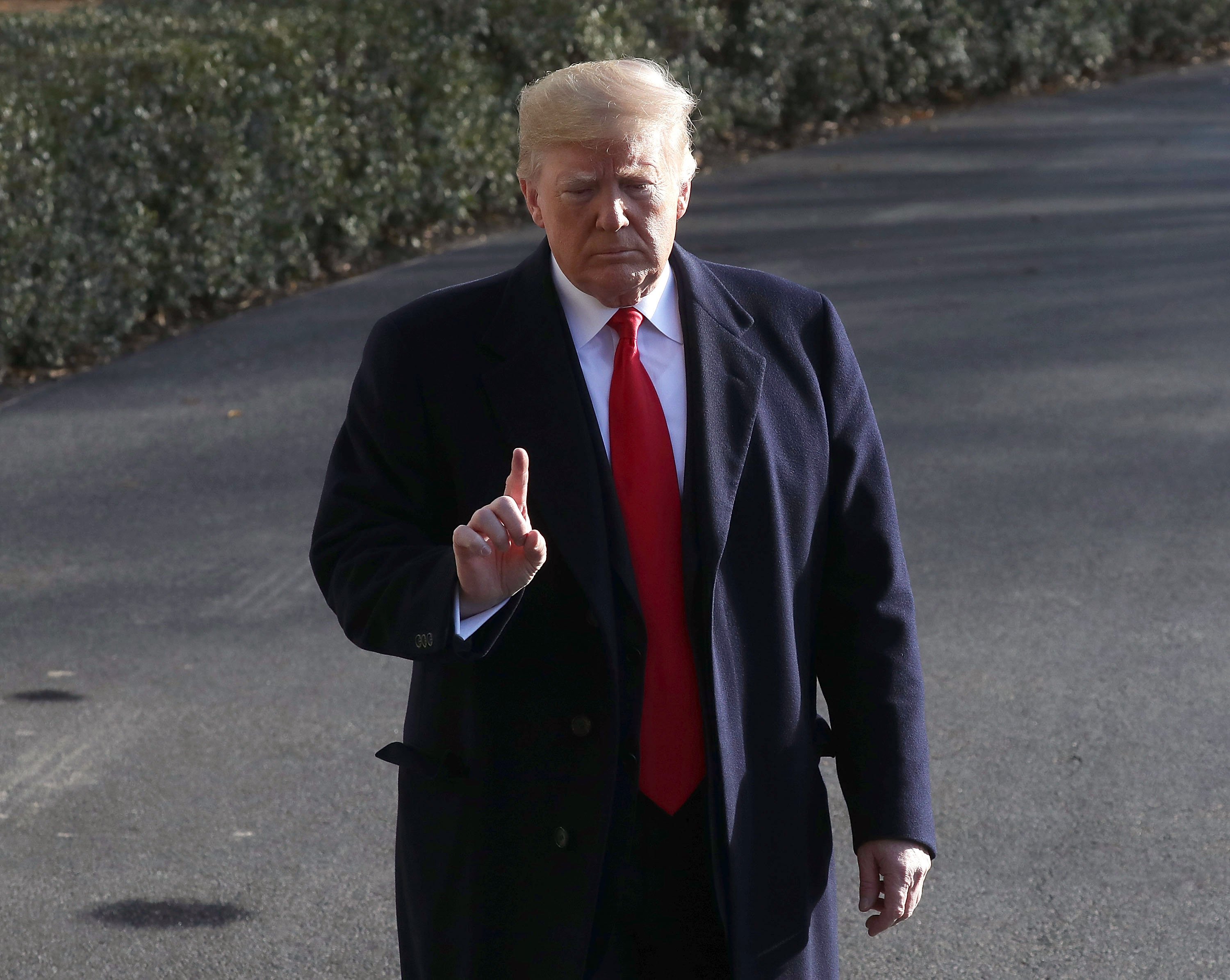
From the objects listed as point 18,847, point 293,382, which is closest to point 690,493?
point 18,847

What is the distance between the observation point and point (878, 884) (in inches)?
94.0

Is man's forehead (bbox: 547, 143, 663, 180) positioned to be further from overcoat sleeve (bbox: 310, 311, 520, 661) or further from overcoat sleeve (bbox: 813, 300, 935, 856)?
overcoat sleeve (bbox: 813, 300, 935, 856)

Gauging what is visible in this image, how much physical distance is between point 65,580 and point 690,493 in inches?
172

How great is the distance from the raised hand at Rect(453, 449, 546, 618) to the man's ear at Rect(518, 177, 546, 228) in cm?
43

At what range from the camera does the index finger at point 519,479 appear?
6.57ft

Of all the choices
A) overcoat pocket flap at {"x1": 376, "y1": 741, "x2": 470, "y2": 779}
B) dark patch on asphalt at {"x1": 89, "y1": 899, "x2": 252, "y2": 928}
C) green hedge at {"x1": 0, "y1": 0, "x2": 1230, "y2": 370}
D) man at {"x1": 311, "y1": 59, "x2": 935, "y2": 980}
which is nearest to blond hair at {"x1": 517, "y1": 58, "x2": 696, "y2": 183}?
man at {"x1": 311, "y1": 59, "x2": 935, "y2": 980}

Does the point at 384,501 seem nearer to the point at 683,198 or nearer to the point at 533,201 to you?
the point at 533,201

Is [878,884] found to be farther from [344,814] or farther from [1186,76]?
[1186,76]

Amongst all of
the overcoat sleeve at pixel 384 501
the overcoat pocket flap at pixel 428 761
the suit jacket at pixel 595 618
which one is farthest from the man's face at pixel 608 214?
the overcoat pocket flap at pixel 428 761

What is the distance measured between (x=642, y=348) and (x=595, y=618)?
0.44 metres

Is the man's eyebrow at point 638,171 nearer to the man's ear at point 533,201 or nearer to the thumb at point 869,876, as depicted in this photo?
the man's ear at point 533,201

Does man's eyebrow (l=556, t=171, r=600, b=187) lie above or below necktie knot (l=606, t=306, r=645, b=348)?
above

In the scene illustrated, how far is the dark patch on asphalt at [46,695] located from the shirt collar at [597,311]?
336 centimetres

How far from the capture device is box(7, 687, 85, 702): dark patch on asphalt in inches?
199
